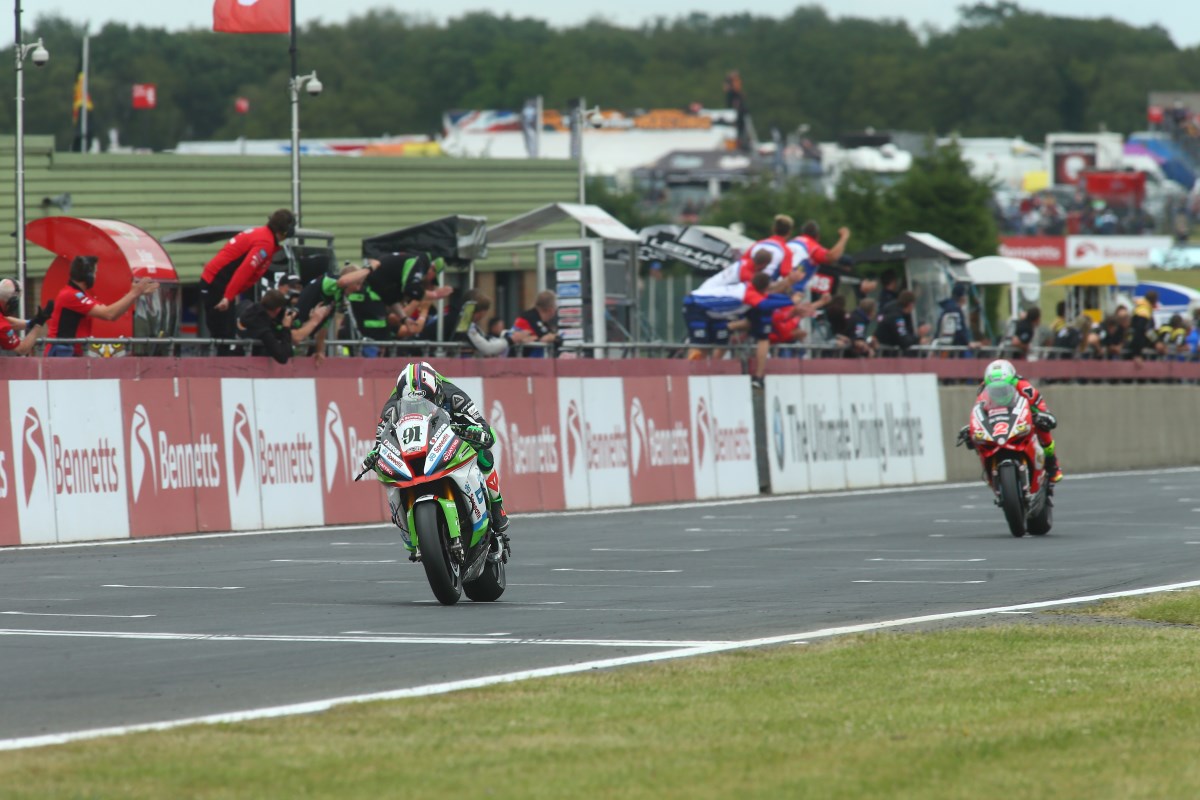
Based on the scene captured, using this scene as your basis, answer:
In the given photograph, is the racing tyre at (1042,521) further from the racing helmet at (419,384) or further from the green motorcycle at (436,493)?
the racing helmet at (419,384)

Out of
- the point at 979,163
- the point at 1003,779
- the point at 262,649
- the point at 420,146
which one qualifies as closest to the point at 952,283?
the point at 262,649

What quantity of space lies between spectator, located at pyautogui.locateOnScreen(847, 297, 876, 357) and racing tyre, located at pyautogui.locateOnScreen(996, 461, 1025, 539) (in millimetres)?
10401

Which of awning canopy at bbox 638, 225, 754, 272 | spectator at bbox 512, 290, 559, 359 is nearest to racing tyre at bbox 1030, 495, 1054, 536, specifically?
spectator at bbox 512, 290, 559, 359

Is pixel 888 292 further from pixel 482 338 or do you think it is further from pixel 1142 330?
pixel 482 338

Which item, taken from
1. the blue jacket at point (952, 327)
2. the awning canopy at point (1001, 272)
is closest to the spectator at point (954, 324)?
the blue jacket at point (952, 327)

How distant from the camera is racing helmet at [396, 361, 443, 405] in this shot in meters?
12.9

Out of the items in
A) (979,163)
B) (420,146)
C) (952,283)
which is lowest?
(952,283)

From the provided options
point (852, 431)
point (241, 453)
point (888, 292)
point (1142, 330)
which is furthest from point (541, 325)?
point (1142, 330)

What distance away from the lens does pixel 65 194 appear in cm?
3409

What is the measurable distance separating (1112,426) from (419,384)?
1053 inches

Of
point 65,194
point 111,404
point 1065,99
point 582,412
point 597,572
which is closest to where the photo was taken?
point 597,572

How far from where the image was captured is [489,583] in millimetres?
13414

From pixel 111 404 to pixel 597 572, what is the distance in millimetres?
5192

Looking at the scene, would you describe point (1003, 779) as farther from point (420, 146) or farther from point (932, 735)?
point (420, 146)
